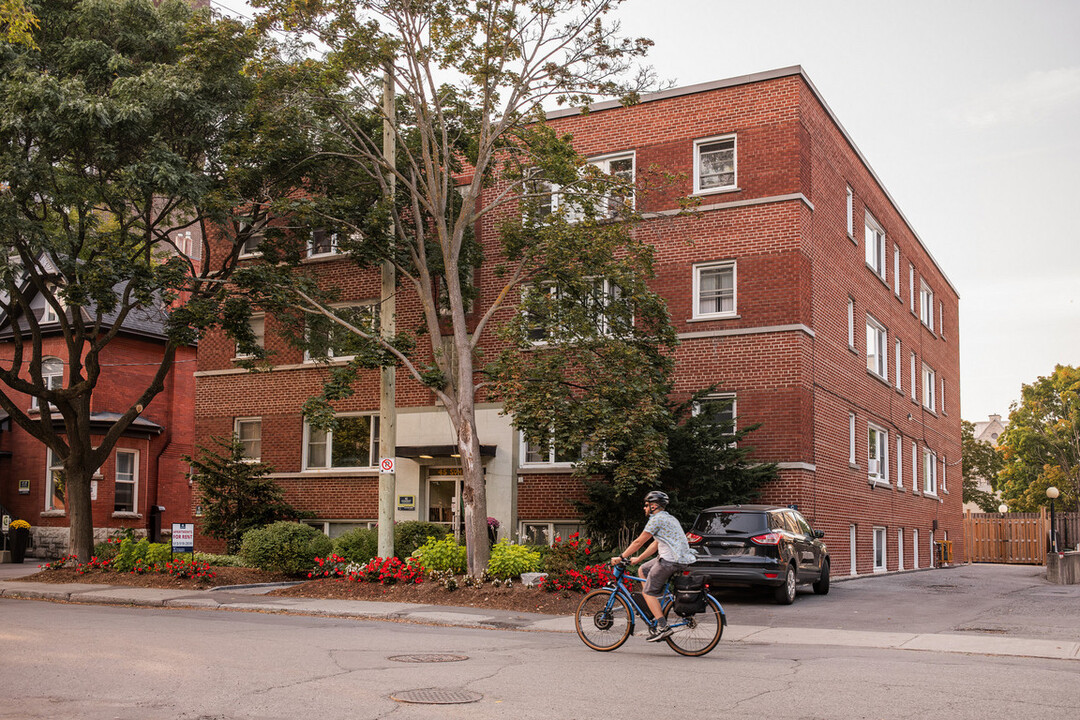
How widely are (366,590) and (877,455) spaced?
55.6 ft

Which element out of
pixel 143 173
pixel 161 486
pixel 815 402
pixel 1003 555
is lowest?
pixel 1003 555

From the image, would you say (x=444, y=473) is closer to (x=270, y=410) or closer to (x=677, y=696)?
(x=270, y=410)

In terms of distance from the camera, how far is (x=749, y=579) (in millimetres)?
17266

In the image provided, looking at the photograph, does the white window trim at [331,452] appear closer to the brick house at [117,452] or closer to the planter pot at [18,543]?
the brick house at [117,452]

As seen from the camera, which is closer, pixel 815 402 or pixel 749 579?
pixel 749 579

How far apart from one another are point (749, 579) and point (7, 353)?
95.3 ft

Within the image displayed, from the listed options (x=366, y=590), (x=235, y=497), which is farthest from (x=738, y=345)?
(x=235, y=497)

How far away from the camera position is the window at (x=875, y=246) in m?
29.8

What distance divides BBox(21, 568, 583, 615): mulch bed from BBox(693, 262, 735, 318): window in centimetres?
914

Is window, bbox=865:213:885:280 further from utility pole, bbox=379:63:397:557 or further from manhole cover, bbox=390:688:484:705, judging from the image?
manhole cover, bbox=390:688:484:705

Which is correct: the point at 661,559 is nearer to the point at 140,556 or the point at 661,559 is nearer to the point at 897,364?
the point at 140,556

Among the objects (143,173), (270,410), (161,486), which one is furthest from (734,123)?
(161,486)

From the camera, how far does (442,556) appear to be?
1934cm

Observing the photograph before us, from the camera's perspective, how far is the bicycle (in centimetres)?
1095
